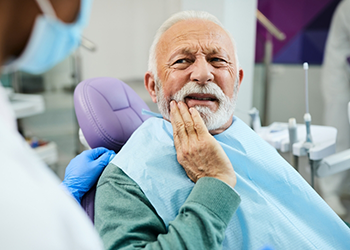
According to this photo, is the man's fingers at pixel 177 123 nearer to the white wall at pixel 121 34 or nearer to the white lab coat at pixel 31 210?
the white lab coat at pixel 31 210

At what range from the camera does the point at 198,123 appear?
985mm

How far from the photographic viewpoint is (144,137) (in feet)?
3.59

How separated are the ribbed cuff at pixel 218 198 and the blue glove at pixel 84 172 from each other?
0.47 metres

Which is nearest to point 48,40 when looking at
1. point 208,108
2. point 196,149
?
point 196,149

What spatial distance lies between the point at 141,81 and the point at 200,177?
3.59 m

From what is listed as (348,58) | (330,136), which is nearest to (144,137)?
(330,136)

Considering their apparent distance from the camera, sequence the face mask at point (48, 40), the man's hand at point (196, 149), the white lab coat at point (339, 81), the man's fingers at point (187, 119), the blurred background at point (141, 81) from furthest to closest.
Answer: the blurred background at point (141, 81) → the white lab coat at point (339, 81) → the man's fingers at point (187, 119) → the man's hand at point (196, 149) → the face mask at point (48, 40)

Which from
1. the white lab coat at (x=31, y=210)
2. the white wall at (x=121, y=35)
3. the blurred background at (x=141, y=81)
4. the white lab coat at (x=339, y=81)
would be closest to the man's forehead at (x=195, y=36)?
the white lab coat at (x=31, y=210)

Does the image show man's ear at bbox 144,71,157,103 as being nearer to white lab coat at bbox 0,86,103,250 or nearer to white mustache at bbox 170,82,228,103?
white mustache at bbox 170,82,228,103

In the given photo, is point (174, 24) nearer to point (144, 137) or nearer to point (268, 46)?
point (144, 137)

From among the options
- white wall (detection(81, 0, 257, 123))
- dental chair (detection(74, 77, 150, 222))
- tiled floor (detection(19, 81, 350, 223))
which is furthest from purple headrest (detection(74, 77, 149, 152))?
white wall (detection(81, 0, 257, 123))

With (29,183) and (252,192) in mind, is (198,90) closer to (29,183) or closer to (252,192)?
(252,192)

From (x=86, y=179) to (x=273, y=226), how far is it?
657 mm

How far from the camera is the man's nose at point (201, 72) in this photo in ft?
3.47
